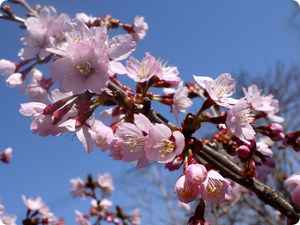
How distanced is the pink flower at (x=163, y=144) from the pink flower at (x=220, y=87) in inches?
9.7

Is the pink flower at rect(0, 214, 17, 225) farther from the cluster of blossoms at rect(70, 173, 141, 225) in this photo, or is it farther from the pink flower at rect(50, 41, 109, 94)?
the pink flower at rect(50, 41, 109, 94)

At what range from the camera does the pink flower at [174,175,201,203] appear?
859 millimetres

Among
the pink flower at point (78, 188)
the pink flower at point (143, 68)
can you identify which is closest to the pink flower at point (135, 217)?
the pink flower at point (78, 188)

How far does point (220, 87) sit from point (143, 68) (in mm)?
414

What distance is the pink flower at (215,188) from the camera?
35.6 inches

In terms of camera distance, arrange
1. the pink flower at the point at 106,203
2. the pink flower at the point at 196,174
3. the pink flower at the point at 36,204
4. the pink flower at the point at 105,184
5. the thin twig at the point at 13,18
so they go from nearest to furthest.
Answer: the pink flower at the point at 196,174 → the thin twig at the point at 13,18 → the pink flower at the point at 36,204 → the pink flower at the point at 105,184 → the pink flower at the point at 106,203

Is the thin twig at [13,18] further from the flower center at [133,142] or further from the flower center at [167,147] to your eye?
the flower center at [167,147]

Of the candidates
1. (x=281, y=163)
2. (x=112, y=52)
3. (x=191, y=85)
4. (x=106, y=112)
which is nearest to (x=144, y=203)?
(x=281, y=163)

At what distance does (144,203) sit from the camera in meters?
7.61

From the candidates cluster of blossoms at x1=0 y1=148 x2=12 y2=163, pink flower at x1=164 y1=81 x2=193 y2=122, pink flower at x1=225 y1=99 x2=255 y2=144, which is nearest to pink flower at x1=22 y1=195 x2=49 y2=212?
cluster of blossoms at x1=0 y1=148 x2=12 y2=163

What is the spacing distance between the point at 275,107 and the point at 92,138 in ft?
4.32

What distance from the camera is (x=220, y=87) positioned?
1.12 meters

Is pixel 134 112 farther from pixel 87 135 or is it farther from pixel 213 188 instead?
pixel 213 188

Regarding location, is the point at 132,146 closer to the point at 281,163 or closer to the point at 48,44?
the point at 48,44
